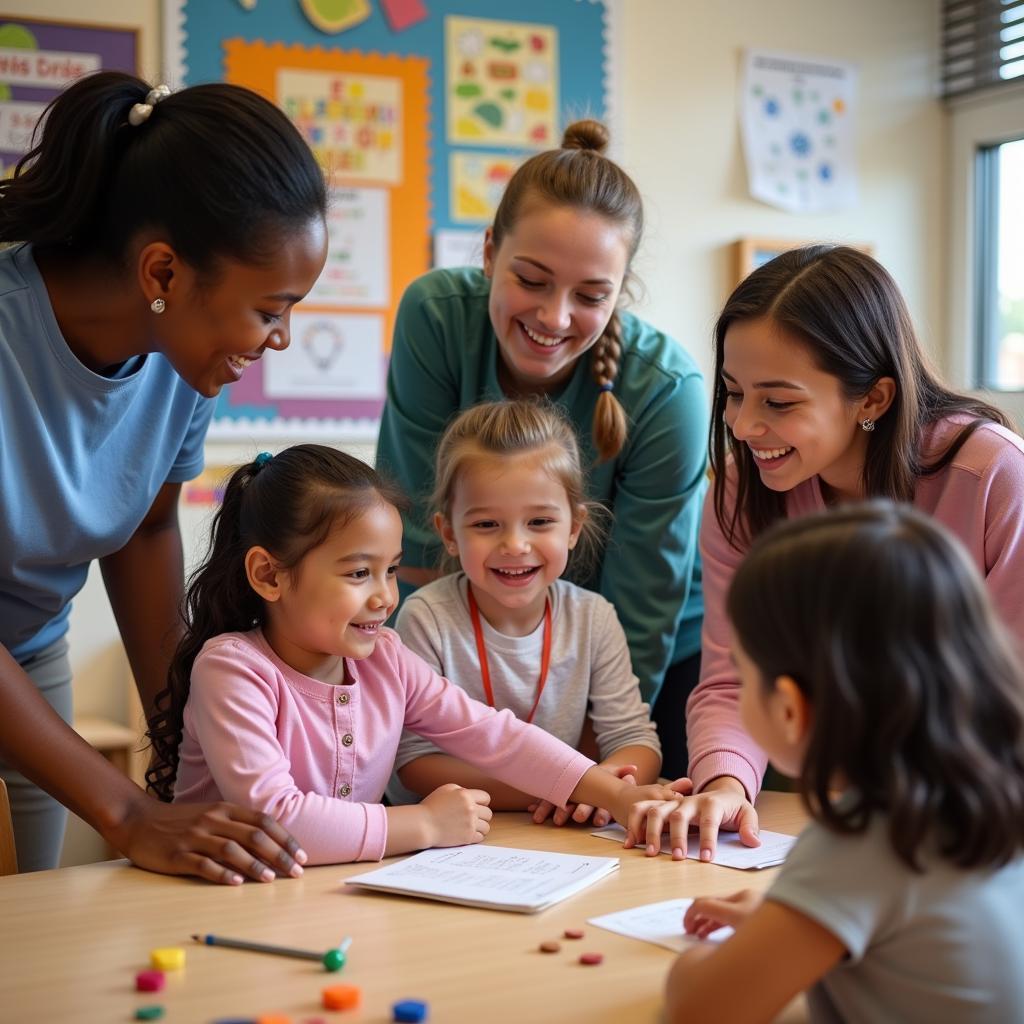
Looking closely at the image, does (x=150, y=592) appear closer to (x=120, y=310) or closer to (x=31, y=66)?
(x=120, y=310)

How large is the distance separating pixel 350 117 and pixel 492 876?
7.88ft

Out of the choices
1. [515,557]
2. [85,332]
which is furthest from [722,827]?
[85,332]

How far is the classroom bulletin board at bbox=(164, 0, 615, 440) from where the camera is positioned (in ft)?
10.1

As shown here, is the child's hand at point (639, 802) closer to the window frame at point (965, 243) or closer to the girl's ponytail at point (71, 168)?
the girl's ponytail at point (71, 168)

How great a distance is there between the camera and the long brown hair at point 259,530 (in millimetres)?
1474

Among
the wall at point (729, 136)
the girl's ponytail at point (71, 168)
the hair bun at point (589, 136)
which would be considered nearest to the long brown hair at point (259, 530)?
the girl's ponytail at point (71, 168)

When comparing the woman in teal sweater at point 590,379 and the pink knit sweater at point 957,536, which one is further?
the woman in teal sweater at point 590,379

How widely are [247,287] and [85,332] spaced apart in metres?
0.23

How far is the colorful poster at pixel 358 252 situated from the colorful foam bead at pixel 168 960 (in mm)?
2354

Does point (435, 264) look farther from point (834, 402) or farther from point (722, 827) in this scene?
point (722, 827)

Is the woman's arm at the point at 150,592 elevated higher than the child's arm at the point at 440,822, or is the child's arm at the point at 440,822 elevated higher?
the woman's arm at the point at 150,592

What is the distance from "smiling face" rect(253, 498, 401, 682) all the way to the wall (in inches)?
69.0

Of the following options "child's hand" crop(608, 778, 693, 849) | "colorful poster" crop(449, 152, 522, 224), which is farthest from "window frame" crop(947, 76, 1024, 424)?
"child's hand" crop(608, 778, 693, 849)

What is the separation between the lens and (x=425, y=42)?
323 cm
